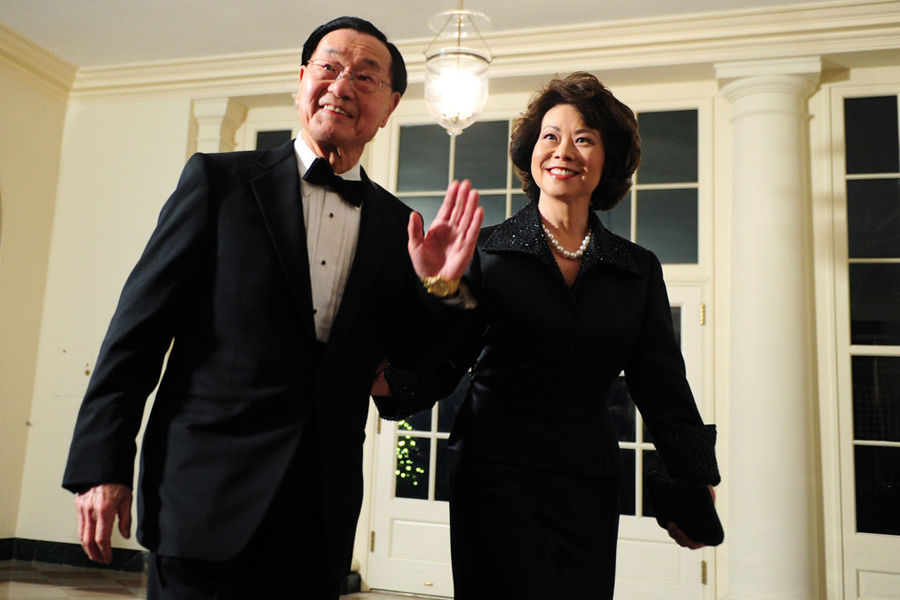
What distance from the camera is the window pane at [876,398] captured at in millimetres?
4457

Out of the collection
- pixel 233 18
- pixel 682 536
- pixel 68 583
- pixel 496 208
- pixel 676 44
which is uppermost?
pixel 233 18

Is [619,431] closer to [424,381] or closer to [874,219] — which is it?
[874,219]

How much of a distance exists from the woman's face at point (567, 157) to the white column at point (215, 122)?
4.24 meters

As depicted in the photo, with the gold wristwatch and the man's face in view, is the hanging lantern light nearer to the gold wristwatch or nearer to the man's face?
the man's face

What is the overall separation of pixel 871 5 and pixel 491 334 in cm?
387

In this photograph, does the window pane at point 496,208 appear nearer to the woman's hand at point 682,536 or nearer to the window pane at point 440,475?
the window pane at point 440,475

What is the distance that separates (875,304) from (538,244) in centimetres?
349

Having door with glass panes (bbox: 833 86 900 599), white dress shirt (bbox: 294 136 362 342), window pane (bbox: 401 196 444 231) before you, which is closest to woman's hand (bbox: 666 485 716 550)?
white dress shirt (bbox: 294 136 362 342)

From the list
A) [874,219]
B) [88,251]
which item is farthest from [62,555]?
[874,219]

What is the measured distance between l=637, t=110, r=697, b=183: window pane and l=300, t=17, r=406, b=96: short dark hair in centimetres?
354

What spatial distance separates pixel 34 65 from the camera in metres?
5.68

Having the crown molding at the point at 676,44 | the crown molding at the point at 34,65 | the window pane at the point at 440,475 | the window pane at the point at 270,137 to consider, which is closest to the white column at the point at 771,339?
the crown molding at the point at 676,44

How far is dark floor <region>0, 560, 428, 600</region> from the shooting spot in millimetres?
4492

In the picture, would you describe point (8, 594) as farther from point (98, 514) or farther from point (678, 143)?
point (678, 143)
